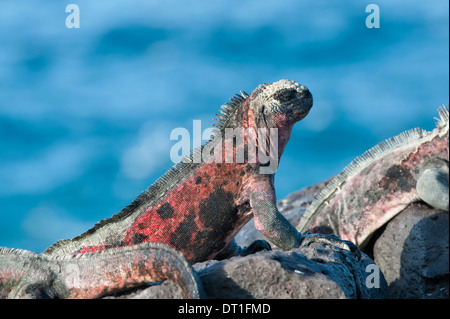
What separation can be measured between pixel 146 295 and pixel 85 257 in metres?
0.69

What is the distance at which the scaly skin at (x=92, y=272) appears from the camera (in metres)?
4.57

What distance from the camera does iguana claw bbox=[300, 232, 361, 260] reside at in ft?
19.6

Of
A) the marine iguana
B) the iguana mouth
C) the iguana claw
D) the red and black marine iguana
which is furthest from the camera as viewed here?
the marine iguana

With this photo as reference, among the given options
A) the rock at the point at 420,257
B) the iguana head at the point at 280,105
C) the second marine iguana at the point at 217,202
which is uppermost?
the iguana head at the point at 280,105

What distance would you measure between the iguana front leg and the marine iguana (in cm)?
158

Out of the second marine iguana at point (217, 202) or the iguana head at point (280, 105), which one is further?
the iguana head at point (280, 105)

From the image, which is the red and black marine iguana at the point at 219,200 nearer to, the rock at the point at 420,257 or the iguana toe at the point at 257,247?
the iguana toe at the point at 257,247

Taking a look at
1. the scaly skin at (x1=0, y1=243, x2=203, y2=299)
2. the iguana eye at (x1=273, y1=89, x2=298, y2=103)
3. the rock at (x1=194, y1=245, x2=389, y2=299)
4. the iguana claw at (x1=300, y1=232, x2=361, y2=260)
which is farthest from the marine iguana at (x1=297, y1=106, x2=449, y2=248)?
the scaly skin at (x1=0, y1=243, x2=203, y2=299)

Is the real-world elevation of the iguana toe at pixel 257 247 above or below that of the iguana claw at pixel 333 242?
above

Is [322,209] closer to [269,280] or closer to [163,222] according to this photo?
[163,222]

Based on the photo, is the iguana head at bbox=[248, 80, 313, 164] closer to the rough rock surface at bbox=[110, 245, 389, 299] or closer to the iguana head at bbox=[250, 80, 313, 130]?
the iguana head at bbox=[250, 80, 313, 130]

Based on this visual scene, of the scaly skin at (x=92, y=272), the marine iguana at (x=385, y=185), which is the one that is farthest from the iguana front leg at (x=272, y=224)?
the scaly skin at (x=92, y=272)

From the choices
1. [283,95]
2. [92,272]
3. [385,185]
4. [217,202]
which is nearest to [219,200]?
[217,202]

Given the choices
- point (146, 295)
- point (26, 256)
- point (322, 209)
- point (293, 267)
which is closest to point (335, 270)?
point (293, 267)
